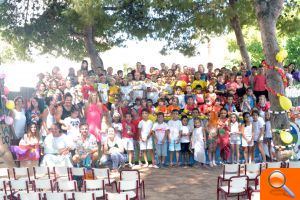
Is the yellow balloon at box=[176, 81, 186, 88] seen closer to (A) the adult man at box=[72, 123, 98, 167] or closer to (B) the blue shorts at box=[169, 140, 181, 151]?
(B) the blue shorts at box=[169, 140, 181, 151]

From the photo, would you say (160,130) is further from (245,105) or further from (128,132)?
(245,105)

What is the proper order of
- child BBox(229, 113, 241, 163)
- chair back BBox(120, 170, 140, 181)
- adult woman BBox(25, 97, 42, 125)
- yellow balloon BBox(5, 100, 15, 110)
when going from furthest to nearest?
child BBox(229, 113, 241, 163)
adult woman BBox(25, 97, 42, 125)
yellow balloon BBox(5, 100, 15, 110)
chair back BBox(120, 170, 140, 181)

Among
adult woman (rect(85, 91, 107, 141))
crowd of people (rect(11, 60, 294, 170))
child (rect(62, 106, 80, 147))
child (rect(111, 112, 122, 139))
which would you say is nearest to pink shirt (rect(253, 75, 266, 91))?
crowd of people (rect(11, 60, 294, 170))

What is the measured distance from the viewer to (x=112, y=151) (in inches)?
459

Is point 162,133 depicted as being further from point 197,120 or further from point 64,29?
point 64,29

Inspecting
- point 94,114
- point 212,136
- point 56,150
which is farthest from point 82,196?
point 212,136

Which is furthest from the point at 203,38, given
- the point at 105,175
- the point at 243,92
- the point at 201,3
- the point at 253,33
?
the point at 253,33

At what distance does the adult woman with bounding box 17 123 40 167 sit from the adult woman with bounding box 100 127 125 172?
1.64m

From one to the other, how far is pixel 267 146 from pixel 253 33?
26.3 metres

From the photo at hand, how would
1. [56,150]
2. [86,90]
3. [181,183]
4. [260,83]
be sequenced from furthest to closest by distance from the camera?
[260,83] → [86,90] → [181,183] → [56,150]

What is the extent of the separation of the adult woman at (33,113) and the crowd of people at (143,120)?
25mm

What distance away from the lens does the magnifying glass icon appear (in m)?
3.17

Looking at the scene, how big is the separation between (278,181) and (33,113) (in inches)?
392

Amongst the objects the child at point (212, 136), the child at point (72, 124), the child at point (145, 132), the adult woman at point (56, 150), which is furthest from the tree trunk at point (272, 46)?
the adult woman at point (56, 150)
